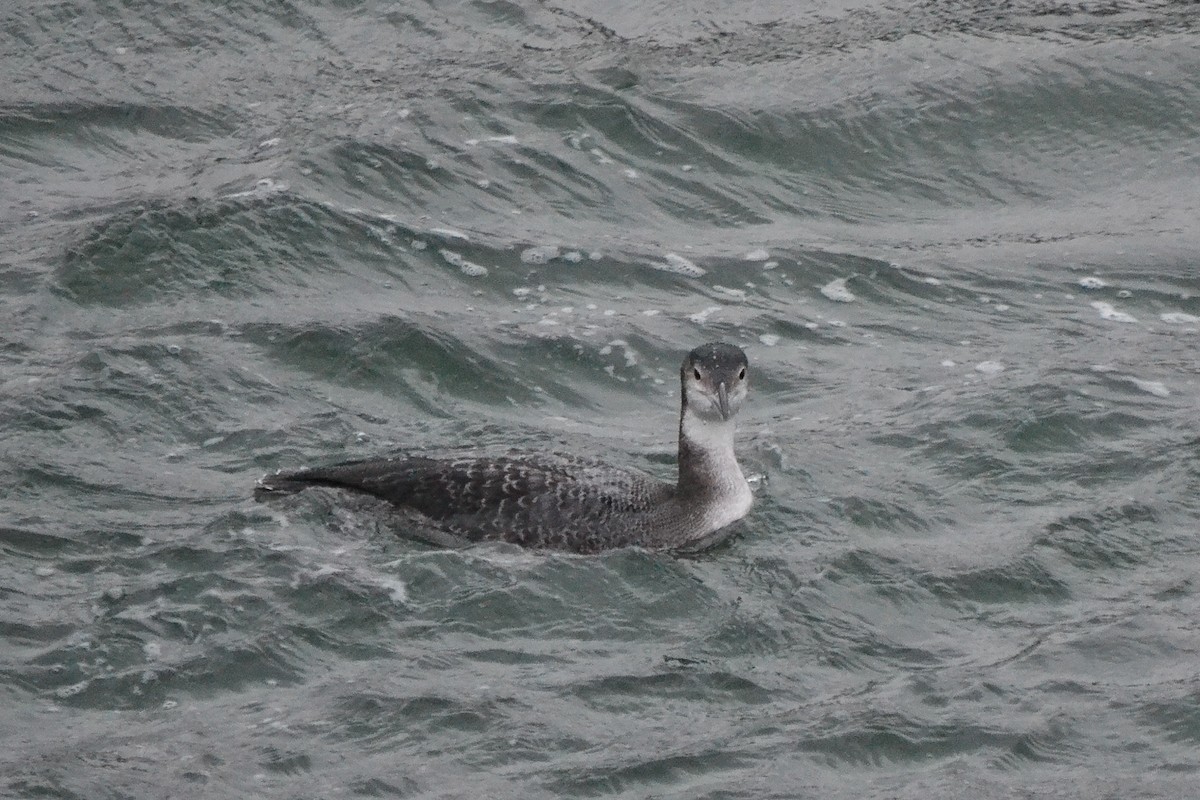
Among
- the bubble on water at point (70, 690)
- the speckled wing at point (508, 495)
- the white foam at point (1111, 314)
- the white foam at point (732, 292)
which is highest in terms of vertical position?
the white foam at point (1111, 314)

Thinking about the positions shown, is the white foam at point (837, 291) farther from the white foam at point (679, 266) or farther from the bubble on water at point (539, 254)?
the bubble on water at point (539, 254)

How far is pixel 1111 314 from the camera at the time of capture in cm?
1302

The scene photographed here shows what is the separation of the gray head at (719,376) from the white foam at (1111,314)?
3.96m

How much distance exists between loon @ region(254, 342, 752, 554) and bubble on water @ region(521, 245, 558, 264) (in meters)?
3.19

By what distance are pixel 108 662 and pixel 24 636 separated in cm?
46

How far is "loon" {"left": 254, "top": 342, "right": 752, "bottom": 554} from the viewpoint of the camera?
9.88 meters

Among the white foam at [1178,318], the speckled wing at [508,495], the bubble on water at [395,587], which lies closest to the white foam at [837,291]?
the white foam at [1178,318]

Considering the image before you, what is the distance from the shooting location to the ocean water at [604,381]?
822 centimetres

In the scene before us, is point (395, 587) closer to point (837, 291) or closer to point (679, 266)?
point (679, 266)

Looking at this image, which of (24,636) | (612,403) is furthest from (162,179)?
(24,636)

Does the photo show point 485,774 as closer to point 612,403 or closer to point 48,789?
point 48,789

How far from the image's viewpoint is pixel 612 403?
11.9 m

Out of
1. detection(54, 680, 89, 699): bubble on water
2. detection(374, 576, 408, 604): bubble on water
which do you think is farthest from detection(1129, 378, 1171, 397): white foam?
detection(54, 680, 89, 699): bubble on water

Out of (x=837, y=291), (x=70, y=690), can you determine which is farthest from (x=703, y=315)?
(x=70, y=690)
